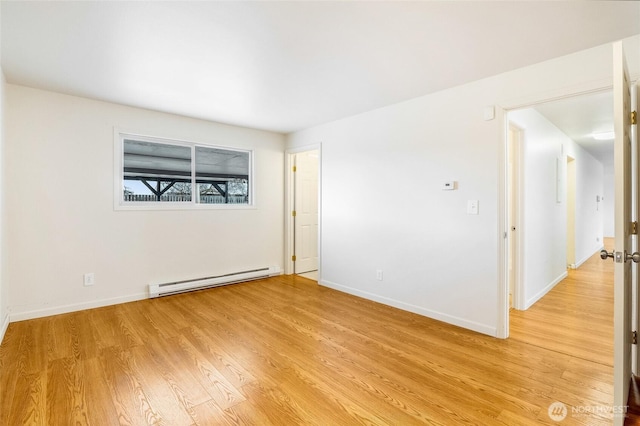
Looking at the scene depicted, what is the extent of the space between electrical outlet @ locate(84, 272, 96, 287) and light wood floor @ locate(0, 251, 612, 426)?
1.02 feet

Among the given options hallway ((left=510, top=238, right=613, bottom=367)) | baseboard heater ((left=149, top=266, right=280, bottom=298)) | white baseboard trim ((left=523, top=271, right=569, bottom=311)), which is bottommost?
hallway ((left=510, top=238, right=613, bottom=367))

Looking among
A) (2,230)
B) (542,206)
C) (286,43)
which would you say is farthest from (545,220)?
(2,230)

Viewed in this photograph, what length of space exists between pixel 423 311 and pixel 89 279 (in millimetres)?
3815

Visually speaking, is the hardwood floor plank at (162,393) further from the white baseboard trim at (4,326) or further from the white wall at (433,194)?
the white wall at (433,194)

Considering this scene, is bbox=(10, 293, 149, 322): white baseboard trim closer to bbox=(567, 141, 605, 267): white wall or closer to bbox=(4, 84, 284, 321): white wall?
bbox=(4, 84, 284, 321): white wall

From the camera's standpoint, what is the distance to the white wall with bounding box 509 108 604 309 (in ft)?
11.5

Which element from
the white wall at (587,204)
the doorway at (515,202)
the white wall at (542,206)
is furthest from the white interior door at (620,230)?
the white wall at (587,204)

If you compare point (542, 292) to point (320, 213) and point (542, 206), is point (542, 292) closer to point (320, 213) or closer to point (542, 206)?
point (542, 206)

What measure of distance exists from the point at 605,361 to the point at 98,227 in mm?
5021

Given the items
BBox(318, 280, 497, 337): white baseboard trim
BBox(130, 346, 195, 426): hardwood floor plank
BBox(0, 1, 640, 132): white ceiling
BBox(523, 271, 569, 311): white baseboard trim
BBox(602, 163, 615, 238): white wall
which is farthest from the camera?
BBox(602, 163, 615, 238): white wall

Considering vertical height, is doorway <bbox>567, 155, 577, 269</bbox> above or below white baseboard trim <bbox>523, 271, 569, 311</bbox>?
above

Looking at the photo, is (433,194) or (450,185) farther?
(433,194)

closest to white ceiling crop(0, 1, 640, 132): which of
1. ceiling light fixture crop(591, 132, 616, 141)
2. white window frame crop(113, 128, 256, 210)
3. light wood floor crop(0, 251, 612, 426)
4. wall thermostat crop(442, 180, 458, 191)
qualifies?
white window frame crop(113, 128, 256, 210)

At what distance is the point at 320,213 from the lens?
4.62 meters
